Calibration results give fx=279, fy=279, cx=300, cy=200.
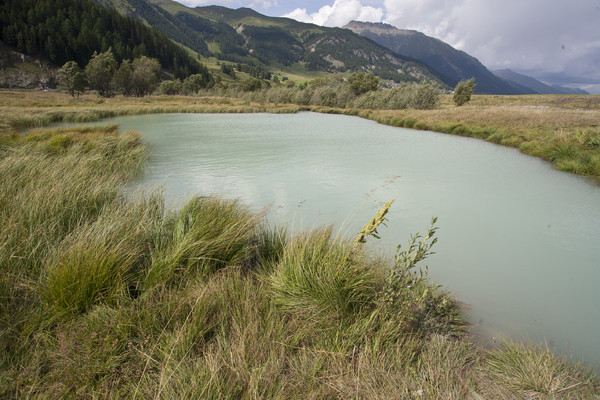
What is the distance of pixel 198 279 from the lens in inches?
109

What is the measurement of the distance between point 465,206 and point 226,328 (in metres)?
6.30

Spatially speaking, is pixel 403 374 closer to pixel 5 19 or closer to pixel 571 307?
pixel 571 307

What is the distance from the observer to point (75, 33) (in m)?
85.4

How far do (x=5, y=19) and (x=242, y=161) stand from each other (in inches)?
4450

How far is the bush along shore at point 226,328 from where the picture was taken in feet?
5.81

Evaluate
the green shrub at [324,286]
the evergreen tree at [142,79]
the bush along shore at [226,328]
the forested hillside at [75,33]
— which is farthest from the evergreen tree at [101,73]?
the green shrub at [324,286]

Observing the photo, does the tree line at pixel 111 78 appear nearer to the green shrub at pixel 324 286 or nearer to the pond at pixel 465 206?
the pond at pixel 465 206

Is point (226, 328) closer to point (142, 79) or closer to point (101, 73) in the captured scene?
point (142, 79)

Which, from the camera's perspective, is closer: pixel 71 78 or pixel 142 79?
pixel 71 78

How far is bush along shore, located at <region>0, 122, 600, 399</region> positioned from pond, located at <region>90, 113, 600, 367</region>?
3.26 feet

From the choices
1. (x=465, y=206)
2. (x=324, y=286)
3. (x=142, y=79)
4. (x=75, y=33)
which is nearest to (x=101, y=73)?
(x=142, y=79)

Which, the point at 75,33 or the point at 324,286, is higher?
the point at 75,33

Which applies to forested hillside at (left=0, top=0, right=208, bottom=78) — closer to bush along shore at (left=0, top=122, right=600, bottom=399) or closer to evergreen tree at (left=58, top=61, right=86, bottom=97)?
evergreen tree at (left=58, top=61, right=86, bottom=97)

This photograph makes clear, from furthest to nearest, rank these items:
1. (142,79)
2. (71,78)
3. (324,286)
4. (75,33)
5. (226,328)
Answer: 1. (75,33)
2. (142,79)
3. (71,78)
4. (324,286)
5. (226,328)
